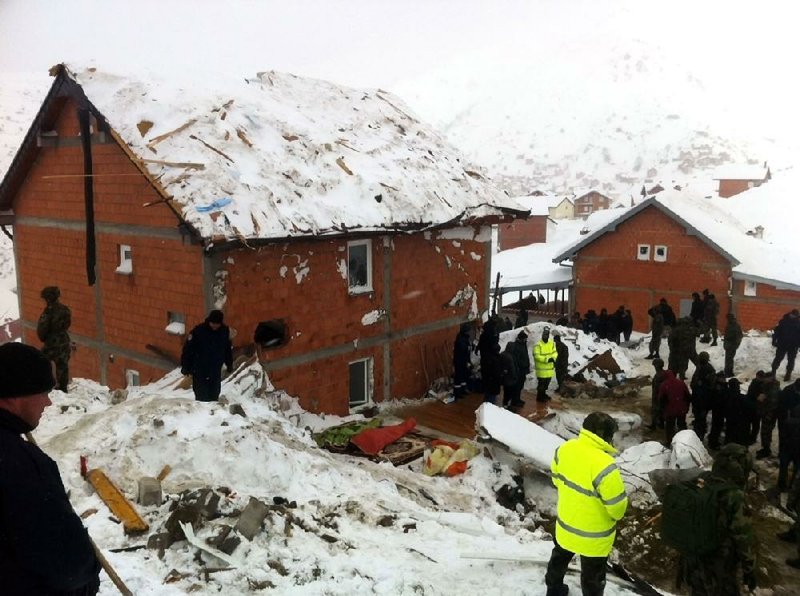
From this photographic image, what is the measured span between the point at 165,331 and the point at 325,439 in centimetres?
398

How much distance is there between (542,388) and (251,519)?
35.0 feet

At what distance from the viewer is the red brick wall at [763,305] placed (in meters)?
27.1

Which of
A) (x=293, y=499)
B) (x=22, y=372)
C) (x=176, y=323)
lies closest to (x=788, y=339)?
(x=293, y=499)

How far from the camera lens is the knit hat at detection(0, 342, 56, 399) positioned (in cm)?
284

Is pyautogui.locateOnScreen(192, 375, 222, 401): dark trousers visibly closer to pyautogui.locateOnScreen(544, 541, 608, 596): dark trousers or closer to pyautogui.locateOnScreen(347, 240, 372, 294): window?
pyautogui.locateOnScreen(347, 240, 372, 294): window

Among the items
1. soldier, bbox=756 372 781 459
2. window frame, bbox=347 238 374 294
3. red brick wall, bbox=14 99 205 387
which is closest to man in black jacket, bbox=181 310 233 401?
red brick wall, bbox=14 99 205 387

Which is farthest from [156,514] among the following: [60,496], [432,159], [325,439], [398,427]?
[432,159]

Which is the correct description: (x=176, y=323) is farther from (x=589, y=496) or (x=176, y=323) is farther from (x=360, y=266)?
(x=589, y=496)

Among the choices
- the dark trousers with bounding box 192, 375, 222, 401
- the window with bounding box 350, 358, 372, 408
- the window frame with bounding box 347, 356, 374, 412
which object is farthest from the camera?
the window with bounding box 350, 358, 372, 408

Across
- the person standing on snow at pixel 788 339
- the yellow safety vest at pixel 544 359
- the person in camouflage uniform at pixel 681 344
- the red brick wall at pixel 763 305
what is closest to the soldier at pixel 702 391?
the person in camouflage uniform at pixel 681 344

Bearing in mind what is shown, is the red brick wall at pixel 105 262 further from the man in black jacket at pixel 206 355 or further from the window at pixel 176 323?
the man in black jacket at pixel 206 355

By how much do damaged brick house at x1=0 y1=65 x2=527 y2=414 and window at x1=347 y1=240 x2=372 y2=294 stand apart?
0.12 feet

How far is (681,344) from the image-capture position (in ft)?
50.3

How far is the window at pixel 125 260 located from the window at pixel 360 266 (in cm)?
467
